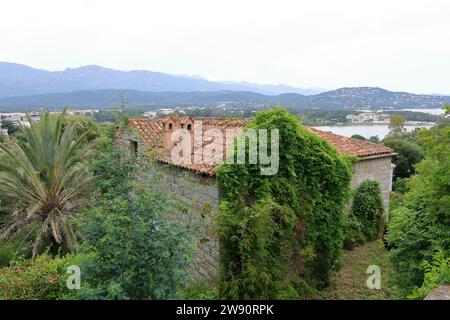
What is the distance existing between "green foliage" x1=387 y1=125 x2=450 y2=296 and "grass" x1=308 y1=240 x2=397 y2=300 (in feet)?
1.85

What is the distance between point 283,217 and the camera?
845 cm

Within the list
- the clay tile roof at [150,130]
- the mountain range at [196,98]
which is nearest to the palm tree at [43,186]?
the mountain range at [196,98]

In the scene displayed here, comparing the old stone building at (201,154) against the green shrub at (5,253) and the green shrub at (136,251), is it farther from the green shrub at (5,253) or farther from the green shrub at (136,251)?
the green shrub at (5,253)

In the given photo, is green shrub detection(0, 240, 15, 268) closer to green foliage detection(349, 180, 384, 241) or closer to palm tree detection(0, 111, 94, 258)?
palm tree detection(0, 111, 94, 258)

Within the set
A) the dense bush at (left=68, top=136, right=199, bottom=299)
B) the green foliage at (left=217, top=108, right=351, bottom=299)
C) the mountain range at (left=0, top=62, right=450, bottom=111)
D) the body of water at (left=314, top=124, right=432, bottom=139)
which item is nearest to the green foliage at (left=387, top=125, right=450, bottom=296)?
the mountain range at (left=0, top=62, right=450, bottom=111)

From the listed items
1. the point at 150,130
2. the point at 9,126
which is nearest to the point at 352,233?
the point at 150,130

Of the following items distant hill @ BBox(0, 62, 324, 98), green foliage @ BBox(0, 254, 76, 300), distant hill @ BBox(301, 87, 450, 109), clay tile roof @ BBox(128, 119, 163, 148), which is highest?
distant hill @ BBox(0, 62, 324, 98)

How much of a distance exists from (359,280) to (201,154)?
5806mm

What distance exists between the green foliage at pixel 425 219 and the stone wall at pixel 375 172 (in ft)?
20.8

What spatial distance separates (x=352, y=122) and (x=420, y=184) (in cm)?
3277

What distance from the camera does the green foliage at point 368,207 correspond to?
14164 mm

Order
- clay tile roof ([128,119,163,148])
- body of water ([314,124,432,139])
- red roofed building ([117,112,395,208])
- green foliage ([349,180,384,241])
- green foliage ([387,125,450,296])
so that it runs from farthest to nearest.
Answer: body of water ([314,124,432,139]) → green foliage ([349,180,384,241]) → clay tile roof ([128,119,163,148]) → red roofed building ([117,112,395,208]) → green foliage ([387,125,450,296])

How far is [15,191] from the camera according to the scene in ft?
40.2

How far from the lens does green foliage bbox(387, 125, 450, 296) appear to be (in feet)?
22.7
